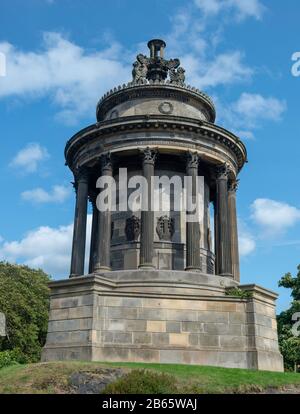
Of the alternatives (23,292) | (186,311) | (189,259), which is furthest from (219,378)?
(23,292)

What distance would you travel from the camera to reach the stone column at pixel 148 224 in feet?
89.8

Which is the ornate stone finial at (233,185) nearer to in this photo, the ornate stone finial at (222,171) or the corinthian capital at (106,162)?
the ornate stone finial at (222,171)

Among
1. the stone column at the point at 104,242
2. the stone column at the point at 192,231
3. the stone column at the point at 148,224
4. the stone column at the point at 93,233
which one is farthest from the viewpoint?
the stone column at the point at 93,233

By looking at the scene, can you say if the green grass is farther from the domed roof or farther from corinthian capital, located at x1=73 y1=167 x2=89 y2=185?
the domed roof

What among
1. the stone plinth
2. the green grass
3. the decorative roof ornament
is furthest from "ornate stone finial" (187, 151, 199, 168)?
the green grass

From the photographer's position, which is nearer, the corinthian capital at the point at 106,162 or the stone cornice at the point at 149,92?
the corinthian capital at the point at 106,162

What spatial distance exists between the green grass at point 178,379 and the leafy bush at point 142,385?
411mm

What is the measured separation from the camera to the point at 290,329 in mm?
35781

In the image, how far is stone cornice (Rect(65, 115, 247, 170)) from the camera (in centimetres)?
2967

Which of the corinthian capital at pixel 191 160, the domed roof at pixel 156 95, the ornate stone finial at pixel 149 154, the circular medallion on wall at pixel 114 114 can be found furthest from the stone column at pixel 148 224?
the circular medallion on wall at pixel 114 114

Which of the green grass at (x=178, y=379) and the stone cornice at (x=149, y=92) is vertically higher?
the stone cornice at (x=149, y=92)

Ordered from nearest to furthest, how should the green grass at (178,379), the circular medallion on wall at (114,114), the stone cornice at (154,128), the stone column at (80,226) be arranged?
1. the green grass at (178,379)
2. the stone cornice at (154,128)
3. the stone column at (80,226)
4. the circular medallion on wall at (114,114)

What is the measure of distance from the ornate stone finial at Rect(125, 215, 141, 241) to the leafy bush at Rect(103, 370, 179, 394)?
15392 mm

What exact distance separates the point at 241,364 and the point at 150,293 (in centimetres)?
472
